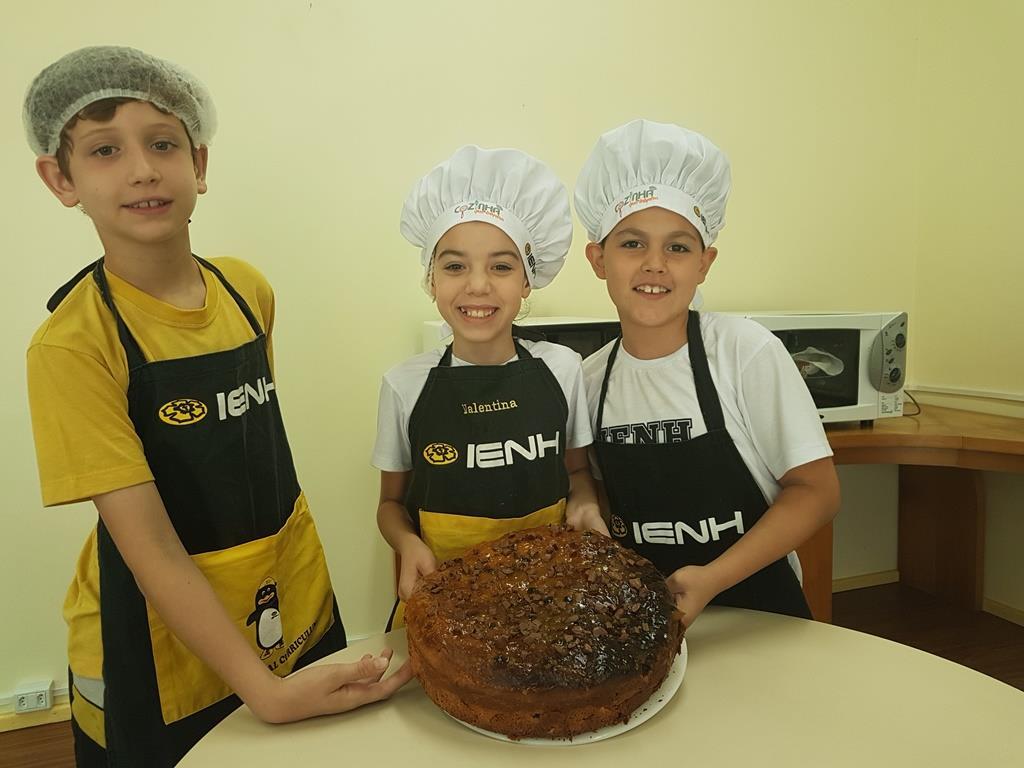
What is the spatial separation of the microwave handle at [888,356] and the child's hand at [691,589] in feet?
5.58

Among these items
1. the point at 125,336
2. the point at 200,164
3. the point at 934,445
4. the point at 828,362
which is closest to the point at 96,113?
the point at 200,164

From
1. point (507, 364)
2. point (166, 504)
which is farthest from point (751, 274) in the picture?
point (166, 504)

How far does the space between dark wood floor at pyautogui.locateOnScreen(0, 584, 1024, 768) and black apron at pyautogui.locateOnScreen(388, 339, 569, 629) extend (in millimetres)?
1659

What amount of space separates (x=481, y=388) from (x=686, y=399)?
346mm

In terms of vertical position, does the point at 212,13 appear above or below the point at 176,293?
above

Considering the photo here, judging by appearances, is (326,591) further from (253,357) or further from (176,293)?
(176,293)

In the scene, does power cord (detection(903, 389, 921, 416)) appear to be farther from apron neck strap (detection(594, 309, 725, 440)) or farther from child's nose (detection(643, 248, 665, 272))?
child's nose (detection(643, 248, 665, 272))

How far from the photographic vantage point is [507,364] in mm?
1202

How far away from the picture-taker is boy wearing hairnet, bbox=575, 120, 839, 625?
118cm

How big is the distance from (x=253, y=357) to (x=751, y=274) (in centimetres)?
232

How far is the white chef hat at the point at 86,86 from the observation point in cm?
94

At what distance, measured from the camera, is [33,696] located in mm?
2182

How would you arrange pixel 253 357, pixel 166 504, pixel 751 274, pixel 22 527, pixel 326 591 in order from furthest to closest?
pixel 751 274
pixel 22 527
pixel 326 591
pixel 253 357
pixel 166 504

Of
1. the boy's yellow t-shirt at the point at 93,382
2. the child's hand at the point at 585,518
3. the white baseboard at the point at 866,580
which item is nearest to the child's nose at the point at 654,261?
the child's hand at the point at 585,518
